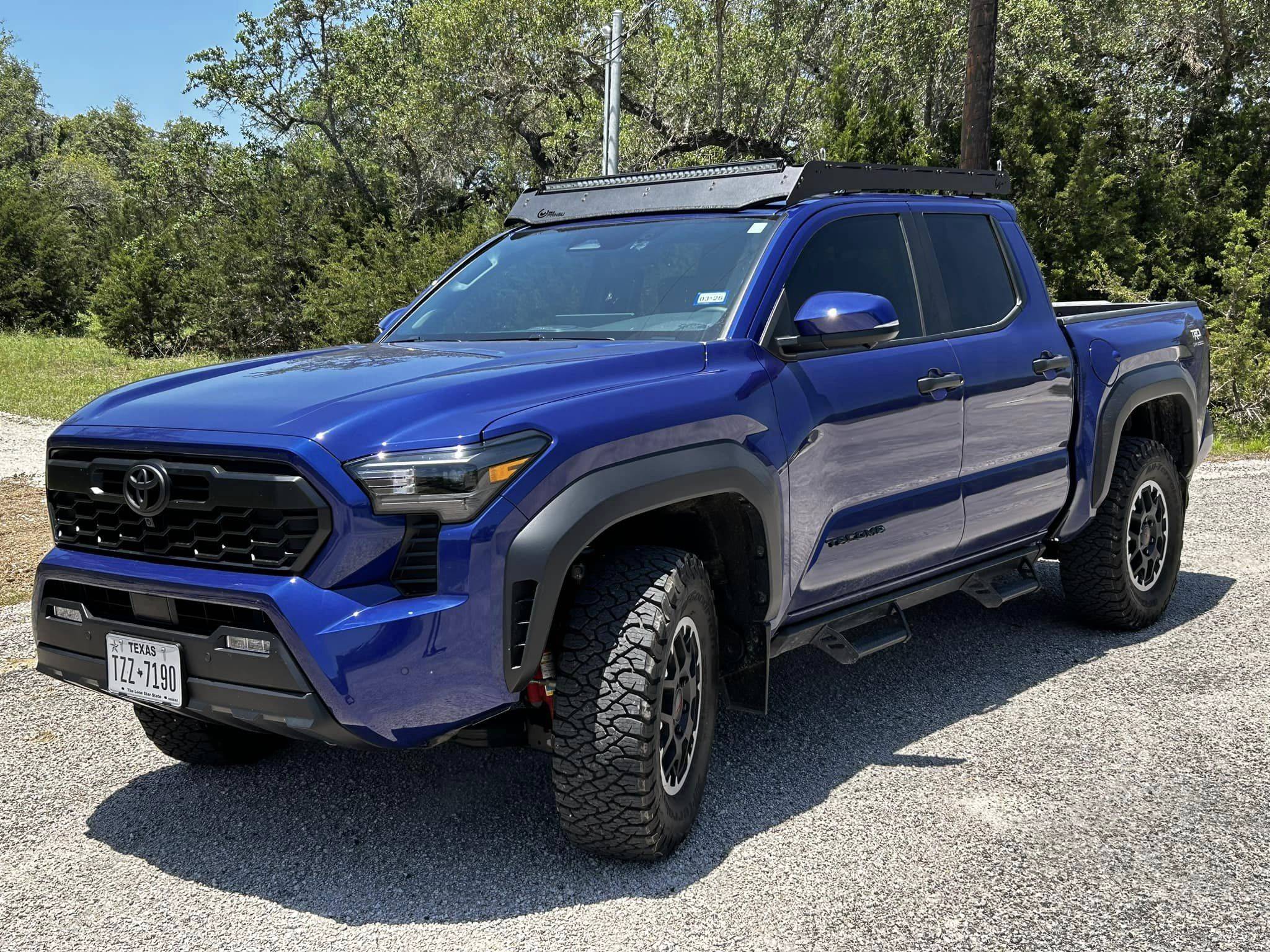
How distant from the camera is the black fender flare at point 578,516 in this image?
3102 millimetres

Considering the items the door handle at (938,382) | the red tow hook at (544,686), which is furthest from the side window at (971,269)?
the red tow hook at (544,686)

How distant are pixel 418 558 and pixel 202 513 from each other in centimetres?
62

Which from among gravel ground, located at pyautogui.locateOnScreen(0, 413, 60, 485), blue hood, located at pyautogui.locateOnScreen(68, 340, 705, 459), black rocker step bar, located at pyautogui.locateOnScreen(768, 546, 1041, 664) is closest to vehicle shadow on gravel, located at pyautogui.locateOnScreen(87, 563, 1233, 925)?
black rocker step bar, located at pyautogui.locateOnScreen(768, 546, 1041, 664)

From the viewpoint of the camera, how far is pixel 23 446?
12.7m

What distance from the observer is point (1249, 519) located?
8.73 meters

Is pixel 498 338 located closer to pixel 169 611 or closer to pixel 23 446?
pixel 169 611

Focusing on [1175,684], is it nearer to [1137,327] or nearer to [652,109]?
[1137,327]

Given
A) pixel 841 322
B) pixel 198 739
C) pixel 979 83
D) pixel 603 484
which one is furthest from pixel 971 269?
pixel 979 83

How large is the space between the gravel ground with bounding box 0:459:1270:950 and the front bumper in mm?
578

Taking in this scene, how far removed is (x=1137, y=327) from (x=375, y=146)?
23.7m

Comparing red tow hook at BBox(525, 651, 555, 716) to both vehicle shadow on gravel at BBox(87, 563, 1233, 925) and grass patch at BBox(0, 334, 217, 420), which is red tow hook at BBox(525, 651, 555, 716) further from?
grass patch at BBox(0, 334, 217, 420)

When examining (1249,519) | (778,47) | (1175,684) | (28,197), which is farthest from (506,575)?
(28,197)

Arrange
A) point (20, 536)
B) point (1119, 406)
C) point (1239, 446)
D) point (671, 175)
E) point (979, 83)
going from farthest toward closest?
point (979, 83), point (1239, 446), point (20, 536), point (1119, 406), point (671, 175)

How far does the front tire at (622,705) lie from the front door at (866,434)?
70cm
